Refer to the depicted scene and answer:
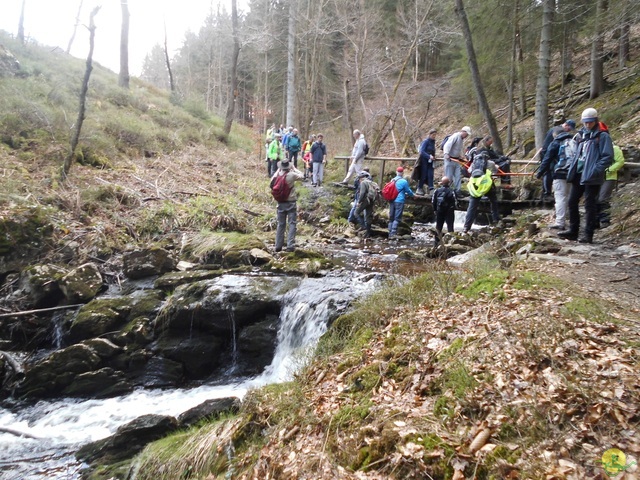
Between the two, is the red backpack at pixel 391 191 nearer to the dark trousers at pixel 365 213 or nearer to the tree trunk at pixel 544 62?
the dark trousers at pixel 365 213

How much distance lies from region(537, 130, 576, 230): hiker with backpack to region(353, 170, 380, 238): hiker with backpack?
4.79 metres

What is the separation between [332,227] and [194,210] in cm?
439

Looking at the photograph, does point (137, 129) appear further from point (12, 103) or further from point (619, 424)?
point (619, 424)

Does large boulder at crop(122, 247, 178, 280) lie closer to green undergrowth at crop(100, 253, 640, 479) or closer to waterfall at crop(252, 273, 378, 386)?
waterfall at crop(252, 273, 378, 386)

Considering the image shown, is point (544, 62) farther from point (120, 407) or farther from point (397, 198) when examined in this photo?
point (120, 407)

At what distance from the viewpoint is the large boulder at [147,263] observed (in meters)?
9.70

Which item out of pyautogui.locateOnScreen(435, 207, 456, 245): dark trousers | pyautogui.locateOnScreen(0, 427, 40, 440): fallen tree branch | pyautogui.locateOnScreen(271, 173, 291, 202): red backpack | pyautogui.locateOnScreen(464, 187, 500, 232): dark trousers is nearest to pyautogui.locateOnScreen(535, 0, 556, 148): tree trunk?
pyautogui.locateOnScreen(464, 187, 500, 232): dark trousers

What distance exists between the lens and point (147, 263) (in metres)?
9.80

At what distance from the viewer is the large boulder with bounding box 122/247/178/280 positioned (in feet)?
31.8

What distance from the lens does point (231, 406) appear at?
5.42 meters

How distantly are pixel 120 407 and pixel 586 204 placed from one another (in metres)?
8.22

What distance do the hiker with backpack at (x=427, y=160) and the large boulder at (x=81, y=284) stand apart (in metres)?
9.55

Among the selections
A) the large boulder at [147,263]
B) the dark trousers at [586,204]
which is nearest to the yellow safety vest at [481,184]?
the dark trousers at [586,204]

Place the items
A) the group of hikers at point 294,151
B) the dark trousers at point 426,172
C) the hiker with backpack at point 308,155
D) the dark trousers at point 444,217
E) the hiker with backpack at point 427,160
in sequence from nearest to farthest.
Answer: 1. the dark trousers at point 444,217
2. the hiker with backpack at point 427,160
3. the dark trousers at point 426,172
4. the group of hikers at point 294,151
5. the hiker with backpack at point 308,155
